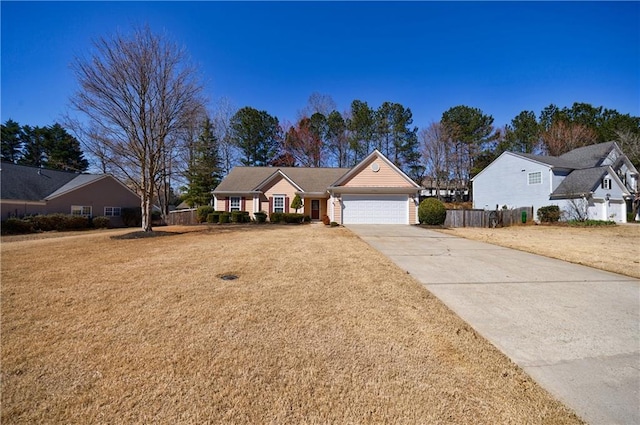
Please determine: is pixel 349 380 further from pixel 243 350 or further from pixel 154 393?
pixel 154 393

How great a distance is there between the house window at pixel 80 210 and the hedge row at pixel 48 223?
6.19 feet

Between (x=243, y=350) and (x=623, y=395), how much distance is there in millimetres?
3554

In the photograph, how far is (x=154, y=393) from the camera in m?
2.25

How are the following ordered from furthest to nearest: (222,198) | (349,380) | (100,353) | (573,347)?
(222,198) → (573,347) → (100,353) → (349,380)

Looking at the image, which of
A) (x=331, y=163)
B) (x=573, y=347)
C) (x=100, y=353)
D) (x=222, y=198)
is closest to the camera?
(x=100, y=353)

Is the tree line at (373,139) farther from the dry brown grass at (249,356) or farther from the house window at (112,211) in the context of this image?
the dry brown grass at (249,356)

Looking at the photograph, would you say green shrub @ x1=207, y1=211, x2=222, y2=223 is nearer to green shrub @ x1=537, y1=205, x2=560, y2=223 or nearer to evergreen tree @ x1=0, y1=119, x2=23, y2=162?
green shrub @ x1=537, y1=205, x2=560, y2=223

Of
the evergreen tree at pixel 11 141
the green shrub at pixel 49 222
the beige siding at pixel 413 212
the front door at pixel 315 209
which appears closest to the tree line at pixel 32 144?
the evergreen tree at pixel 11 141

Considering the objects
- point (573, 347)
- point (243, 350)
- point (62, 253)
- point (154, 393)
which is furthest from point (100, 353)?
point (62, 253)

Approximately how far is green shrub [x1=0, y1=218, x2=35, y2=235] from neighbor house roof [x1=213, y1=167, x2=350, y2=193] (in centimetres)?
1133

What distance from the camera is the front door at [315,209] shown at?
23030mm

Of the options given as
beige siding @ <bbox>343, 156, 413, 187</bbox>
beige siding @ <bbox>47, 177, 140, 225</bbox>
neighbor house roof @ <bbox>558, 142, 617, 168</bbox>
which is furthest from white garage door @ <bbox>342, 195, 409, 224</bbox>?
beige siding @ <bbox>47, 177, 140, 225</bbox>

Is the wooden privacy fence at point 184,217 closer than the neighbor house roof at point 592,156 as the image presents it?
Yes

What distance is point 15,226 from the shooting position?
1590 cm
